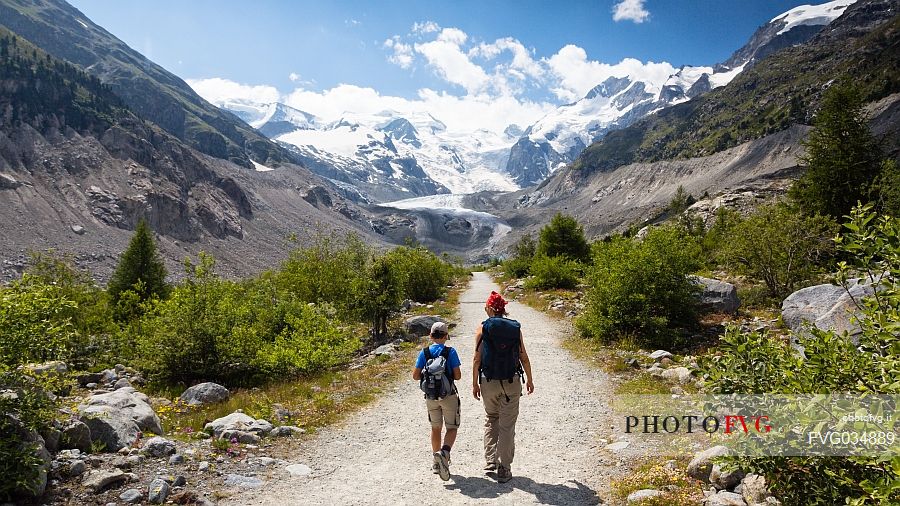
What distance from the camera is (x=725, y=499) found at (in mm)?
5832

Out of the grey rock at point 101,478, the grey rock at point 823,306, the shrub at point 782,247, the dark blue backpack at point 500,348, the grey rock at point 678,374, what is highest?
the shrub at point 782,247

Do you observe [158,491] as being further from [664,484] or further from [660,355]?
[660,355]

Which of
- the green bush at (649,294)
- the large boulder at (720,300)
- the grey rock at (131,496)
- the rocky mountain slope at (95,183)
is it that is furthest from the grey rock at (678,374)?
the rocky mountain slope at (95,183)

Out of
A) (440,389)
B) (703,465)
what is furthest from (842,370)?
(440,389)

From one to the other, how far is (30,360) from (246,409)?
518 cm

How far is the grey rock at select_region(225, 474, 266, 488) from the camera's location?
7.43 m

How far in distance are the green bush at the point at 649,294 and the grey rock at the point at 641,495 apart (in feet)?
34.7

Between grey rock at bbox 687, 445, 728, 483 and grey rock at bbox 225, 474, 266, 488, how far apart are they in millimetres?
6673

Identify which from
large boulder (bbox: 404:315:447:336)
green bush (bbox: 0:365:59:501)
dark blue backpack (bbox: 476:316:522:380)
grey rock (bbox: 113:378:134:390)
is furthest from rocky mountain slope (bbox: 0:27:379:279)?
dark blue backpack (bbox: 476:316:522:380)

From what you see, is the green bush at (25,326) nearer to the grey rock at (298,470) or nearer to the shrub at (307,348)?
the grey rock at (298,470)

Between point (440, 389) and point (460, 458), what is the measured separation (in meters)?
1.90

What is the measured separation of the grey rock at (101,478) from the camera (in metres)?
6.65

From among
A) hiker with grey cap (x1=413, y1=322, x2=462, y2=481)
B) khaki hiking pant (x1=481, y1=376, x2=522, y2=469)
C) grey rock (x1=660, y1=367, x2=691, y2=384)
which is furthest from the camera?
grey rock (x1=660, y1=367, x2=691, y2=384)

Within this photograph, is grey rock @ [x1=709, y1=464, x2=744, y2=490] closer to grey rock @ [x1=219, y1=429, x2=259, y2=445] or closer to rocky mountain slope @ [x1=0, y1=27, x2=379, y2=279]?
grey rock @ [x1=219, y1=429, x2=259, y2=445]
